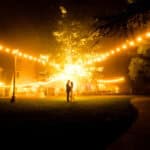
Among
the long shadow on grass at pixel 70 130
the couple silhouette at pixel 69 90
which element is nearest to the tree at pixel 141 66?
the couple silhouette at pixel 69 90

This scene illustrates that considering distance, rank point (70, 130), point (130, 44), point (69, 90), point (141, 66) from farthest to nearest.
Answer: point (141, 66) < point (69, 90) < point (130, 44) < point (70, 130)

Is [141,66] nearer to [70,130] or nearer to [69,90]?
[69,90]

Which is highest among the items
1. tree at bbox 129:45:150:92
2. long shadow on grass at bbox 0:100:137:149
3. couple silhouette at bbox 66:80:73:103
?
tree at bbox 129:45:150:92

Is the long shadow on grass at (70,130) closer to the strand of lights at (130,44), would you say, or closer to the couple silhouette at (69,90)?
the strand of lights at (130,44)

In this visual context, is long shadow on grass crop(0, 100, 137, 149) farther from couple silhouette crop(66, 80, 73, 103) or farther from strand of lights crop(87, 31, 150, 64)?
couple silhouette crop(66, 80, 73, 103)

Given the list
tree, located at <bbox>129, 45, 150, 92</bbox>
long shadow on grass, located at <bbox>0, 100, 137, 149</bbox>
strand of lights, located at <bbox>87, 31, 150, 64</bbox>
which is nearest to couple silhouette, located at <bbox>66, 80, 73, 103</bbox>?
strand of lights, located at <bbox>87, 31, 150, 64</bbox>

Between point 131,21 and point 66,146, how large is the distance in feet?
14.7

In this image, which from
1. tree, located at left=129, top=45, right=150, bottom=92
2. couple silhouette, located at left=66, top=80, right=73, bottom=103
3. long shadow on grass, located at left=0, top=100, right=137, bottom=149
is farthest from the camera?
tree, located at left=129, top=45, right=150, bottom=92

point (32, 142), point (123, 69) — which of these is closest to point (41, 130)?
point (32, 142)

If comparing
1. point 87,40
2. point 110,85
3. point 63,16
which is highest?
point 63,16

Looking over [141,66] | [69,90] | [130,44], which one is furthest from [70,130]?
[141,66]

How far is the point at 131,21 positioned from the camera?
16.0 feet

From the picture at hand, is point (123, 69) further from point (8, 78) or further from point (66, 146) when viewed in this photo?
point (66, 146)

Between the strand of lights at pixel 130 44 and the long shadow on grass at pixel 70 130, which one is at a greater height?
the strand of lights at pixel 130 44
